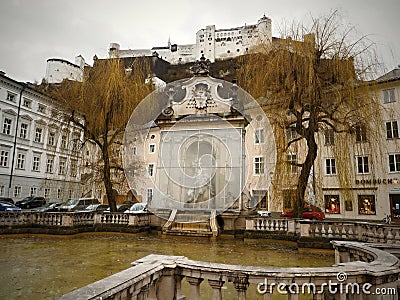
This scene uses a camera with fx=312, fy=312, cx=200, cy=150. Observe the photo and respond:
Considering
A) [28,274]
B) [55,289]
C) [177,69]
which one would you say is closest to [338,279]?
[55,289]

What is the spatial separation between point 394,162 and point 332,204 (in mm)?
6139

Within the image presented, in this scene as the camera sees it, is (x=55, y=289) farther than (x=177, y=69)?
No

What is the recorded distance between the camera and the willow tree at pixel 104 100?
52.4 ft

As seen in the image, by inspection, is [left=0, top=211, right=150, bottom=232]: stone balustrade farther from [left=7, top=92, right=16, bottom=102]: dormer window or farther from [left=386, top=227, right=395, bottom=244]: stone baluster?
[left=7, top=92, right=16, bottom=102]: dormer window

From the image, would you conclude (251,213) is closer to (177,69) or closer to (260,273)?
(260,273)

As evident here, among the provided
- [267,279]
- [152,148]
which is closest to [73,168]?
[267,279]

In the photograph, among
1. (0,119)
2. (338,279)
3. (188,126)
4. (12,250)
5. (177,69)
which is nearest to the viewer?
(338,279)

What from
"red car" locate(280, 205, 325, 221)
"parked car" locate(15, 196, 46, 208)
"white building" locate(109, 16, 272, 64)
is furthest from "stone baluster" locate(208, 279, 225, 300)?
"white building" locate(109, 16, 272, 64)

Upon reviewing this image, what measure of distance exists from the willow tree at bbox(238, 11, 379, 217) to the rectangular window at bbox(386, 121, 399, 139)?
15.3m

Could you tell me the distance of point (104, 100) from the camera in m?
16.0

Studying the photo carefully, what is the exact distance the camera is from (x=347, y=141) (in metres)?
11.8

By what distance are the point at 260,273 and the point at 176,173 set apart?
1540cm

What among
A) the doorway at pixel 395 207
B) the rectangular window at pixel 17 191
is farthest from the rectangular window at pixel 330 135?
the rectangular window at pixel 17 191

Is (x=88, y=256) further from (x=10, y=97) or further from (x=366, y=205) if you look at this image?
(x=10, y=97)
